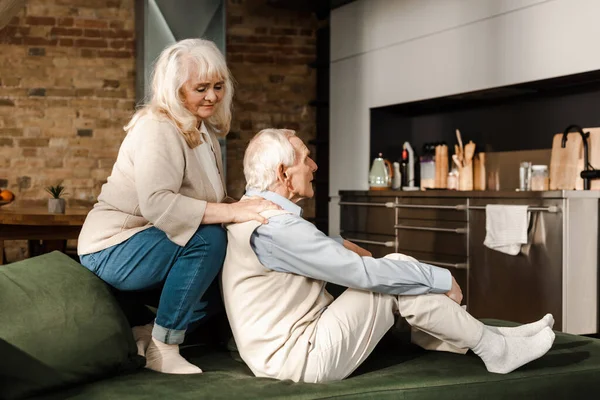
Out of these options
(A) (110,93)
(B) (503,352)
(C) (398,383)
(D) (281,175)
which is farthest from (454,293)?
(A) (110,93)

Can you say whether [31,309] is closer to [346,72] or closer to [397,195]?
[397,195]

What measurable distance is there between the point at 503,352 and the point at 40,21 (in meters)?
5.83

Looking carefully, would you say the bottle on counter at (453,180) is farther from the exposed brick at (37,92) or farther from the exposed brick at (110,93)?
the exposed brick at (37,92)

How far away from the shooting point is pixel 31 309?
220 centimetres

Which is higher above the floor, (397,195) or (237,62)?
(237,62)

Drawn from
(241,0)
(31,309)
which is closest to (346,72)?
(241,0)

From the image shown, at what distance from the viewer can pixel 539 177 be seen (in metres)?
5.23

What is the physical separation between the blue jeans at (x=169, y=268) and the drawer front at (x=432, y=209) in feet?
9.95

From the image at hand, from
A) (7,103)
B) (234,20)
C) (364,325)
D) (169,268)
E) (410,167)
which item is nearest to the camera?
(364,325)

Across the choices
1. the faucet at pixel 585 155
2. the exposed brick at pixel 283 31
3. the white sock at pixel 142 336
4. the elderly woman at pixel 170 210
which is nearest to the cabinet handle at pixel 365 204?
the faucet at pixel 585 155

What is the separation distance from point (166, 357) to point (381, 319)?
642mm

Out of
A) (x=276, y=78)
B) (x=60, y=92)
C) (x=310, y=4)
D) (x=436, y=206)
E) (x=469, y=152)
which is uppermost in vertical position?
(x=310, y=4)

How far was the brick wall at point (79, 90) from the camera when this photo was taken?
7.00 m

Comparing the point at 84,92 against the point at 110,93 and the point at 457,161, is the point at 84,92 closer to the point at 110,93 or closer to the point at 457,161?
the point at 110,93
